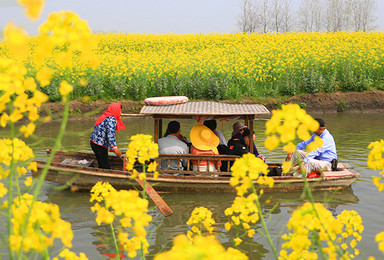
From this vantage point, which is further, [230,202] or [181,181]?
[181,181]

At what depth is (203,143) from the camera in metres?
7.99

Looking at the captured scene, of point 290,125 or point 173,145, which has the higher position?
point 290,125

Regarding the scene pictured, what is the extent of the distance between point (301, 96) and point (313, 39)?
32.7 ft

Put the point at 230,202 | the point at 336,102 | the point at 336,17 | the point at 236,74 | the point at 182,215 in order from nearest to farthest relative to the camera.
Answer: the point at 182,215 → the point at 230,202 → the point at 336,102 → the point at 236,74 → the point at 336,17

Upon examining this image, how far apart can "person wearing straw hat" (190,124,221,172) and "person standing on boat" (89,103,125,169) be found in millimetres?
1357

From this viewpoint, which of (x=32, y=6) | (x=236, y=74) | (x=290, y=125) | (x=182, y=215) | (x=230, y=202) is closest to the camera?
(x=32, y=6)

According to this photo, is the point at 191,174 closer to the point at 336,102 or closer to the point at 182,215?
the point at 182,215

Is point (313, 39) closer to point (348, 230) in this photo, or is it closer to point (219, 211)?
point (219, 211)

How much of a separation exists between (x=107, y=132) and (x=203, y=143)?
1741 millimetres

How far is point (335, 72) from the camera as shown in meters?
19.0

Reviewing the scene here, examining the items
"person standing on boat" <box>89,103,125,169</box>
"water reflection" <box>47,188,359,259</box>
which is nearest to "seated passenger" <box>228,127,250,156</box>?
"water reflection" <box>47,188,359,259</box>

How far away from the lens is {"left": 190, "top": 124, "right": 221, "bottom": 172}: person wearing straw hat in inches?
313

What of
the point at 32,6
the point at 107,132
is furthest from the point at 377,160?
the point at 107,132

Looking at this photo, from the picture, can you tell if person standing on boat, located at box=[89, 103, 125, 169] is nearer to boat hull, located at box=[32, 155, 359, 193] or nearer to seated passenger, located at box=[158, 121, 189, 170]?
boat hull, located at box=[32, 155, 359, 193]
